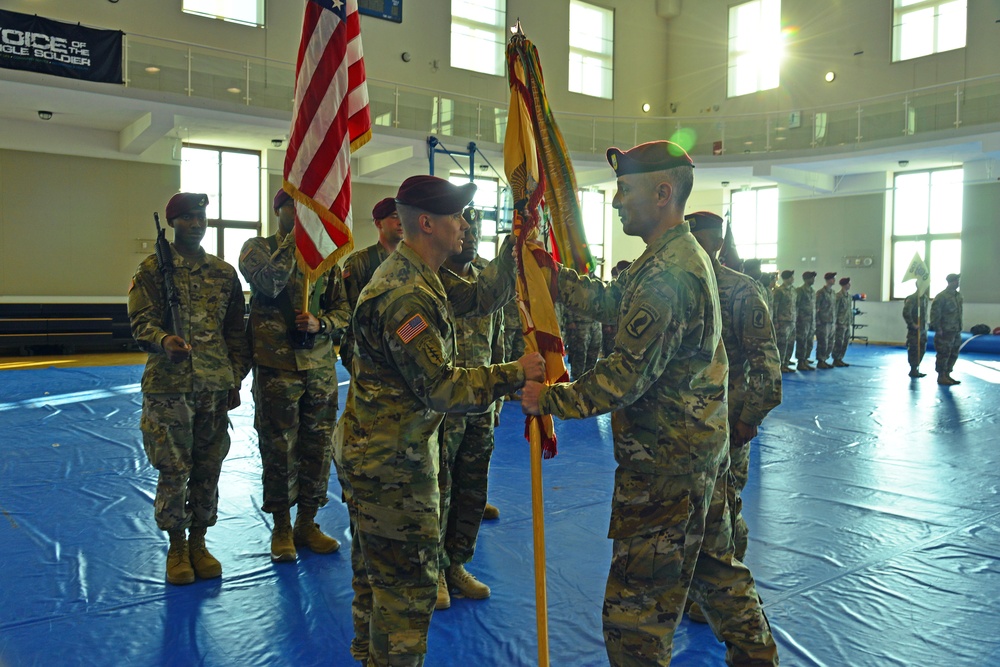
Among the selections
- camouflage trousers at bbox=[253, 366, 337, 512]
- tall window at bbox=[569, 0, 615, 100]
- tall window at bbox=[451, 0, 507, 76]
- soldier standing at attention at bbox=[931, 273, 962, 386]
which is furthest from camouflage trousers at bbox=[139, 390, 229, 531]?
tall window at bbox=[569, 0, 615, 100]

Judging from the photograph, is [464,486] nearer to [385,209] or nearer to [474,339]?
[474,339]

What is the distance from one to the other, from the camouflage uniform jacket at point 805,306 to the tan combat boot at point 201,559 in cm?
1140

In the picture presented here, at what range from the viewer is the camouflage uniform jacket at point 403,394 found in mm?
2074

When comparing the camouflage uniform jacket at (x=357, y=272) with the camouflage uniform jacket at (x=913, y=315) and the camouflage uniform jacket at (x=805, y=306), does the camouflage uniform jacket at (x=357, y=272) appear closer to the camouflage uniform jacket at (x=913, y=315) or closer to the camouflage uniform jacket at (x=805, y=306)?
Result: the camouflage uniform jacket at (x=913, y=315)

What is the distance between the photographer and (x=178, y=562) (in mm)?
3379

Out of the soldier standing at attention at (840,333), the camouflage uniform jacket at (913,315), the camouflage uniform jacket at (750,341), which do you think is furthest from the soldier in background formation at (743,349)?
the soldier standing at attention at (840,333)

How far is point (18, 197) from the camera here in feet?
45.5

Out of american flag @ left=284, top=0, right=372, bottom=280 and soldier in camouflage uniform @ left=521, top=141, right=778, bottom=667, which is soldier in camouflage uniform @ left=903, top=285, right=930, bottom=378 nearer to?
american flag @ left=284, top=0, right=372, bottom=280

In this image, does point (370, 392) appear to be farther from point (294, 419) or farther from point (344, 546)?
point (344, 546)

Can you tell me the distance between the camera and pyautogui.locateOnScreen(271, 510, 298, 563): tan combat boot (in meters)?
3.61

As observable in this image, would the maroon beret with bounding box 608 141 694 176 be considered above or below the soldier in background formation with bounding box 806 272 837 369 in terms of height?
above

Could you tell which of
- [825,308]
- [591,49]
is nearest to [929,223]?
[825,308]

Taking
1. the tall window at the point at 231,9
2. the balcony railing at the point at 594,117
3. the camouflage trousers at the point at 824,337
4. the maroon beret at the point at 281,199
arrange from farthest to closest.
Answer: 1. the tall window at the point at 231,9
2. the camouflage trousers at the point at 824,337
3. the balcony railing at the point at 594,117
4. the maroon beret at the point at 281,199

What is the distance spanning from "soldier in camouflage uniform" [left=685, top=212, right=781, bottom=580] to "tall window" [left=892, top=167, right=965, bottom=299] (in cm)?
1667
